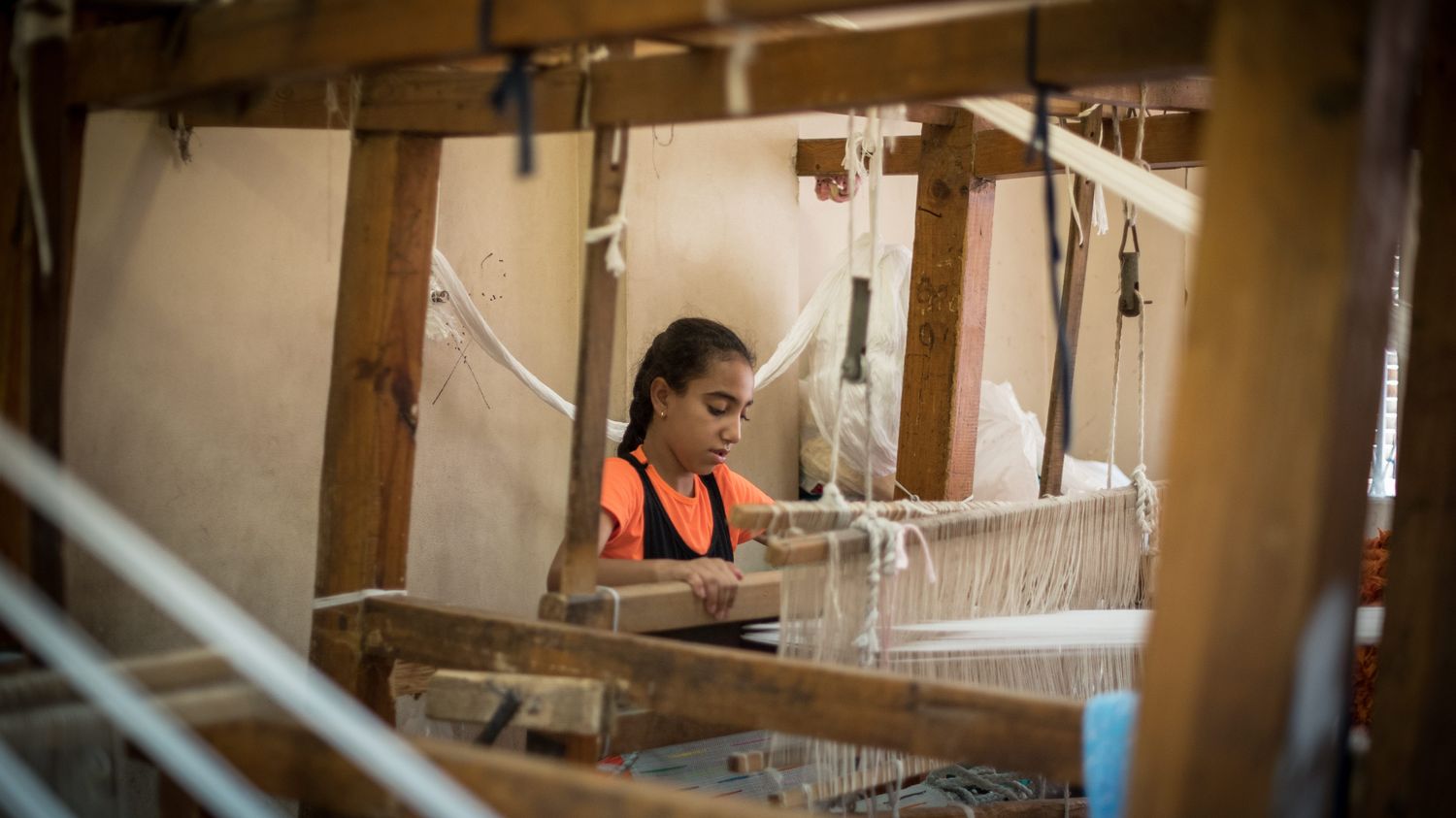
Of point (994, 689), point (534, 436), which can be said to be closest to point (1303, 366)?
point (994, 689)

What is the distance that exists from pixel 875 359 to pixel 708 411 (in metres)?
1.32

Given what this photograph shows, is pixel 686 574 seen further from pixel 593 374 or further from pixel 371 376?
pixel 371 376

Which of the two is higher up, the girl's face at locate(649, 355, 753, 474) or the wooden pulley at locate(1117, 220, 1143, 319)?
the wooden pulley at locate(1117, 220, 1143, 319)

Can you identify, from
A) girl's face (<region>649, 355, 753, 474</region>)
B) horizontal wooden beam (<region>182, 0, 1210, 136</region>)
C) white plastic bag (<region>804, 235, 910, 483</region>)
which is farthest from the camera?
white plastic bag (<region>804, 235, 910, 483</region>)

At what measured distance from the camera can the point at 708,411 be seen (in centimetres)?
330

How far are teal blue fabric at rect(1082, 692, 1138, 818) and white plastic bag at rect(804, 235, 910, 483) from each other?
2868mm

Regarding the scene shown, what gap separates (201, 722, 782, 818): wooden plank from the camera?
142cm

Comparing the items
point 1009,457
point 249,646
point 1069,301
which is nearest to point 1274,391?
point 249,646

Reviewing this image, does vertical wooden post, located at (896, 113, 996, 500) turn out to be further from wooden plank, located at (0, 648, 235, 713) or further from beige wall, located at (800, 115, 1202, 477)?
wooden plank, located at (0, 648, 235, 713)

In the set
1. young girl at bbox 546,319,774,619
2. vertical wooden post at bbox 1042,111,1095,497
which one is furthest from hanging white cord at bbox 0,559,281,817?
vertical wooden post at bbox 1042,111,1095,497

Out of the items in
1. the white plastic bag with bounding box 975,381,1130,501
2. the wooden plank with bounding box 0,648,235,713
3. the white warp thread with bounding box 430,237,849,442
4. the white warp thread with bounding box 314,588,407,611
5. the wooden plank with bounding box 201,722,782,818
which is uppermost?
the white warp thread with bounding box 430,237,849,442

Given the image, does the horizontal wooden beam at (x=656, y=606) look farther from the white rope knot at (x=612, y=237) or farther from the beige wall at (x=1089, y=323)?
the beige wall at (x=1089, y=323)

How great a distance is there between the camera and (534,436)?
4195 millimetres

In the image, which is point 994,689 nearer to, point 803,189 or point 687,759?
point 687,759
